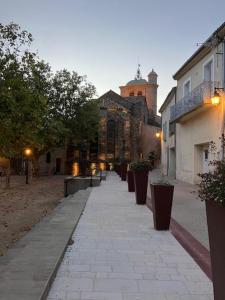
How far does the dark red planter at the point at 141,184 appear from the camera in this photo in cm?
1184

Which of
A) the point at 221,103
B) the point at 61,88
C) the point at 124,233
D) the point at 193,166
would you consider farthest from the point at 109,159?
the point at 124,233

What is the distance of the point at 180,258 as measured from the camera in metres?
5.74

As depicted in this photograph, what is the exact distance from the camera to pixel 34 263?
4.83 m

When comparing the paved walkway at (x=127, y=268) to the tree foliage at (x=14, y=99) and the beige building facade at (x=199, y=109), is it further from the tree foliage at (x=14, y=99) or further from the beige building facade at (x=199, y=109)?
the beige building facade at (x=199, y=109)

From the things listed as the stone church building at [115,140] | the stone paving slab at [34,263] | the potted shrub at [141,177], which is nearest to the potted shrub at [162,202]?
the stone paving slab at [34,263]

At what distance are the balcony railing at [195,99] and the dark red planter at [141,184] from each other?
639 centimetres

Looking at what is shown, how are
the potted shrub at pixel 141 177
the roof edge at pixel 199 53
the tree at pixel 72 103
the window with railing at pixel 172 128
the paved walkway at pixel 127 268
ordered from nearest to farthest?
the paved walkway at pixel 127 268 < the potted shrub at pixel 141 177 < the roof edge at pixel 199 53 < the window with railing at pixel 172 128 < the tree at pixel 72 103

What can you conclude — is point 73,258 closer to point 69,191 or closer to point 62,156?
point 69,191

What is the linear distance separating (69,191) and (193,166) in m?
7.02

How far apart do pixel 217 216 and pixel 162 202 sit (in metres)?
4.86

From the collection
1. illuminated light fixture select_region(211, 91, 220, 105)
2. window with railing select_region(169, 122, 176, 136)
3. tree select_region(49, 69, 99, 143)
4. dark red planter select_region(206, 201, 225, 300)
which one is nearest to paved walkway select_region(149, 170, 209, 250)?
dark red planter select_region(206, 201, 225, 300)

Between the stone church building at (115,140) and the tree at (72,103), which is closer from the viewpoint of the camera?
the tree at (72,103)

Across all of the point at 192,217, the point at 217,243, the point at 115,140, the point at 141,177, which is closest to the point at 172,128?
the point at 141,177

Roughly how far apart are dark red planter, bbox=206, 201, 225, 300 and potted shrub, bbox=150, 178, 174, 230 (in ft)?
14.6
